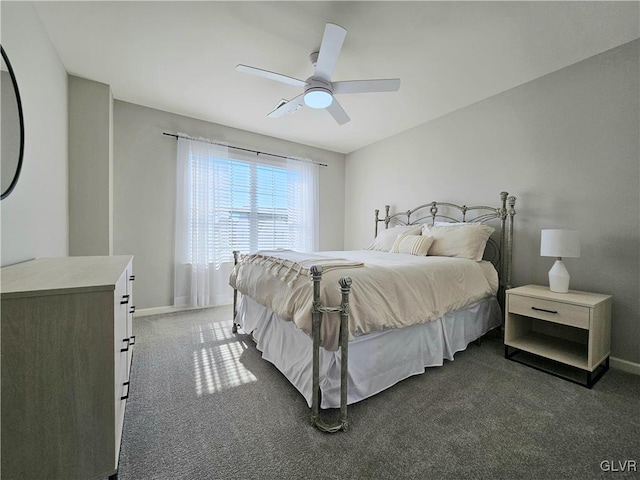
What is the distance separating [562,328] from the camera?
2.43 meters

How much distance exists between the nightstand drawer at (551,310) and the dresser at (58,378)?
2737 millimetres

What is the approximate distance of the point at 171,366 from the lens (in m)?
2.09

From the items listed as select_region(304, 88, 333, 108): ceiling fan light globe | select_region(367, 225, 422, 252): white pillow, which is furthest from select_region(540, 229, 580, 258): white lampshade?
select_region(304, 88, 333, 108): ceiling fan light globe

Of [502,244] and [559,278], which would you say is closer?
[559,278]

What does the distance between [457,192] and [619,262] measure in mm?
1556

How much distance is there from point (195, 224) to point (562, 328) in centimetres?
422

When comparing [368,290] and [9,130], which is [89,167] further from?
[368,290]

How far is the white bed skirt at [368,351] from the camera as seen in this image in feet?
5.27

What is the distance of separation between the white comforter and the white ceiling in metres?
1.75

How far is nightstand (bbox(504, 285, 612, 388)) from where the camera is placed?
1.87 metres

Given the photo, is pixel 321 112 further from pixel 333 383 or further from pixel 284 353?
pixel 333 383

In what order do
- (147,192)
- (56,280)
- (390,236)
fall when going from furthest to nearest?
1. (390,236)
2. (147,192)
3. (56,280)

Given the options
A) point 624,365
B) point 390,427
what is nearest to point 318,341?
point 390,427

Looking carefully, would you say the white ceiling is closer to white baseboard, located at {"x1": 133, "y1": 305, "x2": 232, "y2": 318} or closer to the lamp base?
the lamp base
